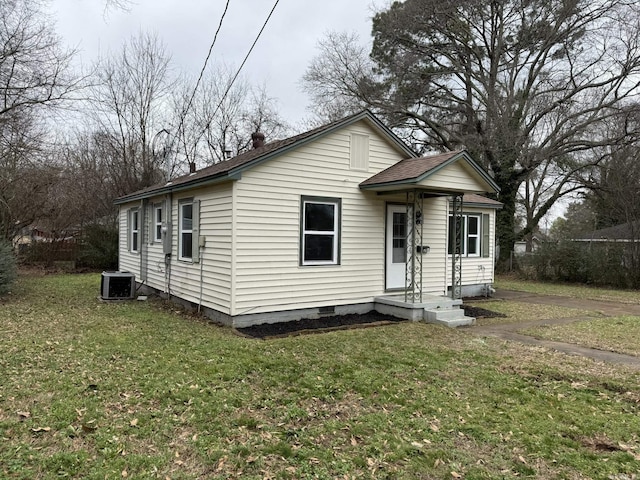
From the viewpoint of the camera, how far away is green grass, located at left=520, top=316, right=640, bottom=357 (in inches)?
275

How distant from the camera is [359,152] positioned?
9391mm

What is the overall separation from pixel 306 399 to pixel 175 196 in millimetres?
7256

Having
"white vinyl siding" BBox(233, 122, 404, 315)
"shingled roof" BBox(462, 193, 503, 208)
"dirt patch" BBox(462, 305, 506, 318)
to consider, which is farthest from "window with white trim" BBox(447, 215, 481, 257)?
"white vinyl siding" BBox(233, 122, 404, 315)

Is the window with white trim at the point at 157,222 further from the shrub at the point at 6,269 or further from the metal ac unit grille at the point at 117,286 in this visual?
the shrub at the point at 6,269

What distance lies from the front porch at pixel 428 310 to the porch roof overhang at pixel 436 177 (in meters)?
2.34

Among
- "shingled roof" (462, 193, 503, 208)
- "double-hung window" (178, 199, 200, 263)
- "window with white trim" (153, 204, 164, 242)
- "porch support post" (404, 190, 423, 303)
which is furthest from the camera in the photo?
"shingled roof" (462, 193, 503, 208)

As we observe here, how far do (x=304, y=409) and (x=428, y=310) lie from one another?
5.26 m

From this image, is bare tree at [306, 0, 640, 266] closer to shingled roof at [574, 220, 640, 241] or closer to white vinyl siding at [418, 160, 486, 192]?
shingled roof at [574, 220, 640, 241]

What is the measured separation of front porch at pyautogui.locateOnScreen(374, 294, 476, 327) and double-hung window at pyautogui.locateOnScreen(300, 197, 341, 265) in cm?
152

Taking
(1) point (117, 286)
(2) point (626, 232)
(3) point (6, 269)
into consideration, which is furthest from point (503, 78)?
(3) point (6, 269)

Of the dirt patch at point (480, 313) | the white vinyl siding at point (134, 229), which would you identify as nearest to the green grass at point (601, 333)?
the dirt patch at point (480, 313)

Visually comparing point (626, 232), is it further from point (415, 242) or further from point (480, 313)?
point (415, 242)

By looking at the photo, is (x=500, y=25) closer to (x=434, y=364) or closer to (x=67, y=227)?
(x=434, y=364)

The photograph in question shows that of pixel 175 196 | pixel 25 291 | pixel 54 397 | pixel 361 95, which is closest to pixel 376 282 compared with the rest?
pixel 175 196
